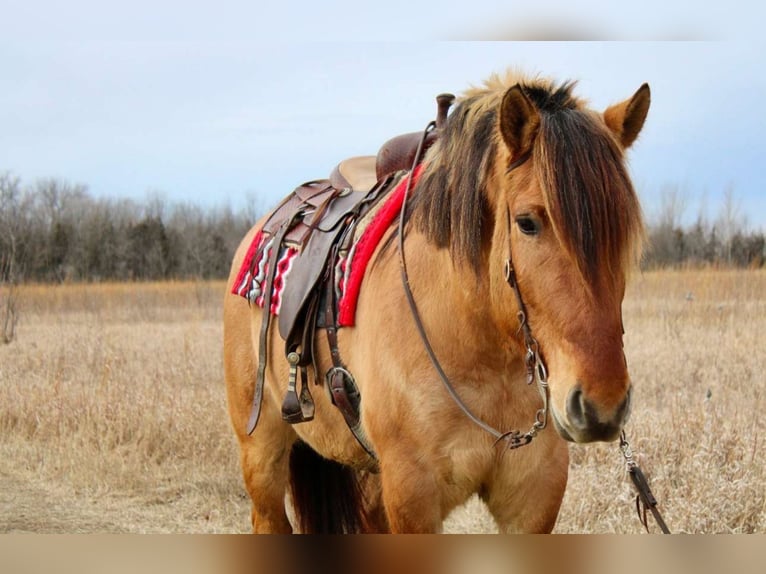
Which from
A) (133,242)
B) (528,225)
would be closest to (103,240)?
(133,242)

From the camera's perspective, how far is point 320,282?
320 centimetres

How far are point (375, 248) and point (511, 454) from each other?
95cm

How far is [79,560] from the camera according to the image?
87.9 inches

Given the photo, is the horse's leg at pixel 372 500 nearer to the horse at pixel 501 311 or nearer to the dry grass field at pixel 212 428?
the dry grass field at pixel 212 428

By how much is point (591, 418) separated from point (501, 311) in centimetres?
47

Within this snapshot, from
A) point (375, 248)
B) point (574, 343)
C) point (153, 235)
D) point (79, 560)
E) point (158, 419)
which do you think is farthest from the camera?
point (153, 235)

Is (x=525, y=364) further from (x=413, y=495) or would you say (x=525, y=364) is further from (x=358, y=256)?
(x=358, y=256)

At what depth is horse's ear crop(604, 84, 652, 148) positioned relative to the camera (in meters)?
2.33

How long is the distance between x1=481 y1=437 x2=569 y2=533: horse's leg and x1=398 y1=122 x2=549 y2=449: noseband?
0.36ft

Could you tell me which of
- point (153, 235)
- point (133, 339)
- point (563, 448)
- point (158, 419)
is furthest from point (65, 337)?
point (563, 448)

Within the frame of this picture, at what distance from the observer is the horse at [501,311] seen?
205 cm

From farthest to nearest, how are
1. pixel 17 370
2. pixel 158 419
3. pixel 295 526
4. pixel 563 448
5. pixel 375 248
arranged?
pixel 17 370
pixel 158 419
pixel 295 526
pixel 375 248
pixel 563 448

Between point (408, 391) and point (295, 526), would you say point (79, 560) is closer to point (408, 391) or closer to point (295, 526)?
point (408, 391)

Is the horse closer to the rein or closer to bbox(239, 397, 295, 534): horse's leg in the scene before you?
the rein
